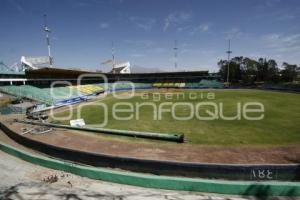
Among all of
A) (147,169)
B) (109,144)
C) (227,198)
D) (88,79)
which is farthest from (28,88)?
(227,198)

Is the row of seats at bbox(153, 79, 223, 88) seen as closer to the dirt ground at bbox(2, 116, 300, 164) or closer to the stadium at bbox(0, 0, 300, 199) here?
the stadium at bbox(0, 0, 300, 199)

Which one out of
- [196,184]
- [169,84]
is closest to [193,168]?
[196,184]

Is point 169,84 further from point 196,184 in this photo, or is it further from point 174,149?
point 196,184

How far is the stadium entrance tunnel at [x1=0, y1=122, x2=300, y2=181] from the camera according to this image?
10664mm

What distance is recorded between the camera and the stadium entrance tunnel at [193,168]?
10664mm

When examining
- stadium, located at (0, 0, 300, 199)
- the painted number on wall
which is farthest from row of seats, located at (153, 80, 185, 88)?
the painted number on wall

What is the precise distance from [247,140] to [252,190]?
718cm

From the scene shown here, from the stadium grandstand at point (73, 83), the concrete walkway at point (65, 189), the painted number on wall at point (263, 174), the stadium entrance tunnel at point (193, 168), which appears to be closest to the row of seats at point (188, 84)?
the stadium grandstand at point (73, 83)

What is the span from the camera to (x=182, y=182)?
10.6 m

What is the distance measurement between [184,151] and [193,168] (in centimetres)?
305

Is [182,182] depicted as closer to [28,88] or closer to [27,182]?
[27,182]

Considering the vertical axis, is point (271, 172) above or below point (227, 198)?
above

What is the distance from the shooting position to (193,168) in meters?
11.5

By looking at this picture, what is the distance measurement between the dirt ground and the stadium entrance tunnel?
45.8 inches
